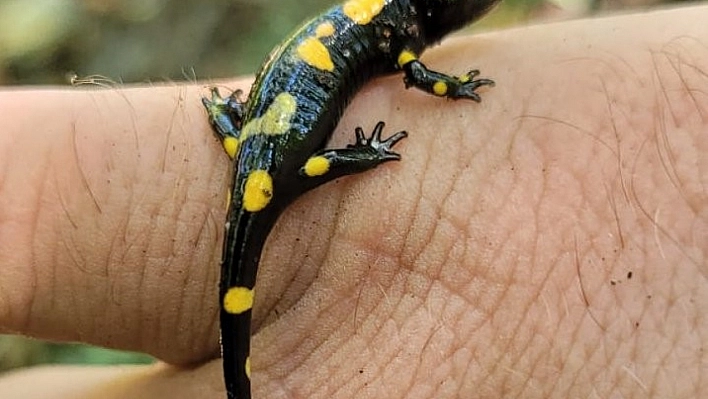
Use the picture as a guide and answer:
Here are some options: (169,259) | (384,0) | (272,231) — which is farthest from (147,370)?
(384,0)

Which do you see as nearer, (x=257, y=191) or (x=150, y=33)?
(x=257, y=191)

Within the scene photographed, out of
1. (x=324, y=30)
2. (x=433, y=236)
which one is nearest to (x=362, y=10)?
(x=324, y=30)

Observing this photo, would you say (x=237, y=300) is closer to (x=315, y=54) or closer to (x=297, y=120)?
(x=297, y=120)

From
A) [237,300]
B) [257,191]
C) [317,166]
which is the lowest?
[237,300]

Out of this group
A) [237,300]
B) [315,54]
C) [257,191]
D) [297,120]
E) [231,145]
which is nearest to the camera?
[237,300]

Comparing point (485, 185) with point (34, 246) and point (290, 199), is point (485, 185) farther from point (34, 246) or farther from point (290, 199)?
point (34, 246)

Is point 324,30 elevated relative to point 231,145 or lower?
elevated

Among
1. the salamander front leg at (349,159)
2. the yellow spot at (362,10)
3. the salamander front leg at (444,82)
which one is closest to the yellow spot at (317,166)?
the salamander front leg at (349,159)
